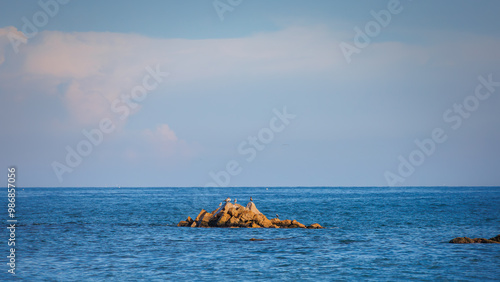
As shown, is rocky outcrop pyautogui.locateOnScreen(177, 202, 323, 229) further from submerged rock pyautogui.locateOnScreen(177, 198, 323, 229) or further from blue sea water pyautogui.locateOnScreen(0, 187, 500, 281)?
blue sea water pyautogui.locateOnScreen(0, 187, 500, 281)

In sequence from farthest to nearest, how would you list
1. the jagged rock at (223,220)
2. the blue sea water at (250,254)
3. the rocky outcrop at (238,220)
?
the jagged rock at (223,220)
the rocky outcrop at (238,220)
the blue sea water at (250,254)

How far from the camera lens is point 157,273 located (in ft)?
107

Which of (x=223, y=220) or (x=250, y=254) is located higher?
(x=223, y=220)

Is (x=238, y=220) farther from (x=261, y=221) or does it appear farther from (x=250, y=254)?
(x=250, y=254)

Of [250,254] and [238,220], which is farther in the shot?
[238,220]

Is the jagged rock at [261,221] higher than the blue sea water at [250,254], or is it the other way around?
the jagged rock at [261,221]

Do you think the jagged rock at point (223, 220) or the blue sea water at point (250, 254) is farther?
the jagged rock at point (223, 220)

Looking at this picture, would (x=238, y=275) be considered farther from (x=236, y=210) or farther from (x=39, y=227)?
(x=39, y=227)

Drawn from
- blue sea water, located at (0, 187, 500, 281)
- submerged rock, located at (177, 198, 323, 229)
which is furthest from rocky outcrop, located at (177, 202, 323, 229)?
blue sea water, located at (0, 187, 500, 281)

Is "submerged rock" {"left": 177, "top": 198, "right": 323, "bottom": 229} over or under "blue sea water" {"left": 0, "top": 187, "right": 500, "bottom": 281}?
over

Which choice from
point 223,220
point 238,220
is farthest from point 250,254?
point 223,220

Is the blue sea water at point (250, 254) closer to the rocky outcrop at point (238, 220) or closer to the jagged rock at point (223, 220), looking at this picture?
the jagged rock at point (223, 220)

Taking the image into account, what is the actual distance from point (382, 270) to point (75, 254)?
2320cm

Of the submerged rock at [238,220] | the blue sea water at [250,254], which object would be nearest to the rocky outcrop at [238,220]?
the submerged rock at [238,220]
